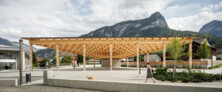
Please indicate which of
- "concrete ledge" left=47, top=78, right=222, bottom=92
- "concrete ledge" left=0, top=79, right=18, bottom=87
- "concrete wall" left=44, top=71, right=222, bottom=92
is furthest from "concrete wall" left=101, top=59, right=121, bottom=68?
"concrete ledge" left=0, top=79, right=18, bottom=87

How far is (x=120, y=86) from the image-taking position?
848 centimetres

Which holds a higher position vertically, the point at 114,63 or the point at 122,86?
the point at 122,86

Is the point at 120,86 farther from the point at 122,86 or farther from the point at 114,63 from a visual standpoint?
the point at 114,63

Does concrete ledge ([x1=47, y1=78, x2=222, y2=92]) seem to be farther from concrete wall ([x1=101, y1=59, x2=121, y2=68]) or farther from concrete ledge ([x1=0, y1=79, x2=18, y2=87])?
concrete wall ([x1=101, y1=59, x2=121, y2=68])

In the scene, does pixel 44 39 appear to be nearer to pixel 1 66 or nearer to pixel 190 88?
pixel 1 66

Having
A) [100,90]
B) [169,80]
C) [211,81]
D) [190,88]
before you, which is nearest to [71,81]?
[100,90]

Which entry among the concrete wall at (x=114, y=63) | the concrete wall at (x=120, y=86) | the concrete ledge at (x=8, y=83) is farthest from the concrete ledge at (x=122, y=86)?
the concrete wall at (x=114, y=63)

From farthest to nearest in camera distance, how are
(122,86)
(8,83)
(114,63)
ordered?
(114,63), (8,83), (122,86)

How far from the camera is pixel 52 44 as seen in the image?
25219mm

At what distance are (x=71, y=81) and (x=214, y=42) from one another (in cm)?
11498

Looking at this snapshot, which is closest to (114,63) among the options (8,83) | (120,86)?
(8,83)

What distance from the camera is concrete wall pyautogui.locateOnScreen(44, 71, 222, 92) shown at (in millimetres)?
7078

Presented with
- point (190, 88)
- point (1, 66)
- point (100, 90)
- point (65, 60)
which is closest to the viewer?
point (190, 88)

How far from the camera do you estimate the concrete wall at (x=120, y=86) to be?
279 inches
